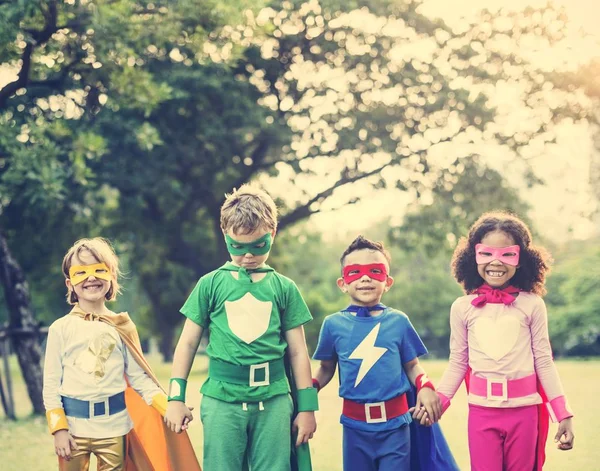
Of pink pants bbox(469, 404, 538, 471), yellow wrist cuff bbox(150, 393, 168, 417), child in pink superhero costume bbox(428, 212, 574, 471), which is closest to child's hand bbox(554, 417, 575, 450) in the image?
child in pink superhero costume bbox(428, 212, 574, 471)

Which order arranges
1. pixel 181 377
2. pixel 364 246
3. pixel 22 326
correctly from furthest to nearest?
pixel 22 326
pixel 364 246
pixel 181 377

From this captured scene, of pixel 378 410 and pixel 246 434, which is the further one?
pixel 378 410

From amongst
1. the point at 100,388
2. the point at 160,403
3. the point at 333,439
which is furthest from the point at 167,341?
the point at 100,388

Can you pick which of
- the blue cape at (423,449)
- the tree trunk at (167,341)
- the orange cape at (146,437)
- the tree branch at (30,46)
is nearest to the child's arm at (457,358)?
the blue cape at (423,449)

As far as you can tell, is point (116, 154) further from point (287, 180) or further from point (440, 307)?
point (440, 307)

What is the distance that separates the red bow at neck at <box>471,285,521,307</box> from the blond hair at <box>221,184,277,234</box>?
1.16 metres

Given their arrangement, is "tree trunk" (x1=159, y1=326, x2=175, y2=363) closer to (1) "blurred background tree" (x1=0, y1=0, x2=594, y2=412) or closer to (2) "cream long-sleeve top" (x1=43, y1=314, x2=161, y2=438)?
(1) "blurred background tree" (x1=0, y1=0, x2=594, y2=412)

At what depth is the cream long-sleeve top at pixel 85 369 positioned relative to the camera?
4.43 m

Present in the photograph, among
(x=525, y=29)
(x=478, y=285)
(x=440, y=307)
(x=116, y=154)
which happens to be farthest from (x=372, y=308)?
(x=440, y=307)

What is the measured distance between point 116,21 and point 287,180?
8.98m

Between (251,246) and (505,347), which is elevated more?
(251,246)

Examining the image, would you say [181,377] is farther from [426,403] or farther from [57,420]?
[426,403]

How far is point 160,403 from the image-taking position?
4.60 meters

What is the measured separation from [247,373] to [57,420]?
1.08 m
